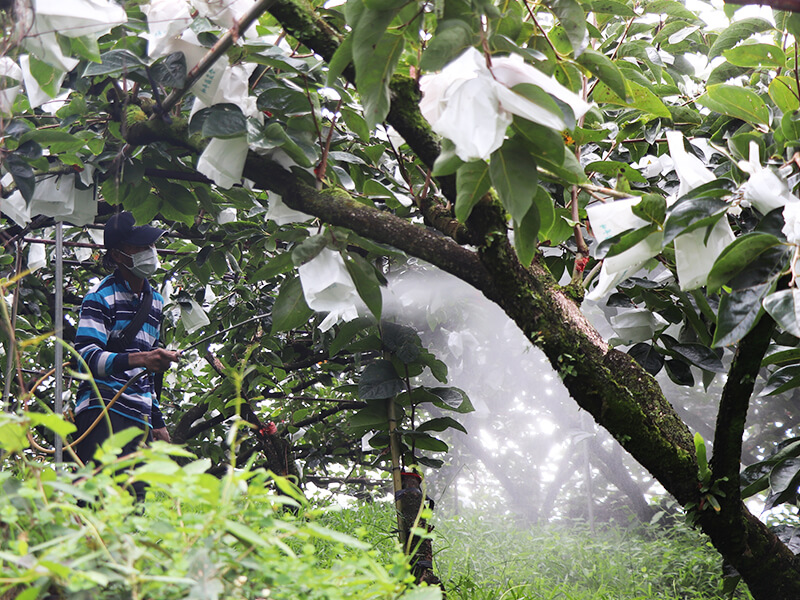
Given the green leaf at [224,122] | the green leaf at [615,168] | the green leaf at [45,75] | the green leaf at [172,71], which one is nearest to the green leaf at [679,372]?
the green leaf at [615,168]

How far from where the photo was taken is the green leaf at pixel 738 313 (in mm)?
715

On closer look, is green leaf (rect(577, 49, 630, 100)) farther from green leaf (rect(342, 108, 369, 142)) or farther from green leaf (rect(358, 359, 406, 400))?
green leaf (rect(358, 359, 406, 400))

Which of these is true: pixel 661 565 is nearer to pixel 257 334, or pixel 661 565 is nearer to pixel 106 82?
pixel 257 334

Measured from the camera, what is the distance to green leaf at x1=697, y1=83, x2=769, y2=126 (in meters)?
0.95

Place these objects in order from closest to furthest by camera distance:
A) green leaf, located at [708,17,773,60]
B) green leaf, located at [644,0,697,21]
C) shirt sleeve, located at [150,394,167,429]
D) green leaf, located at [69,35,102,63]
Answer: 1. green leaf, located at [69,35,102,63]
2. green leaf, located at [708,17,773,60]
3. green leaf, located at [644,0,697,21]
4. shirt sleeve, located at [150,394,167,429]

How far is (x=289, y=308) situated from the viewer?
1.26m

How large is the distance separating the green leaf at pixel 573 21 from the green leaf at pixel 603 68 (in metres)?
0.03

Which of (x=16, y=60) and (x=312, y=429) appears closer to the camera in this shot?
(x=16, y=60)

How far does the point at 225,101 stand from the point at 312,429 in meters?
2.05

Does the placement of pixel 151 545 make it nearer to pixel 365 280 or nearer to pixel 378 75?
pixel 378 75

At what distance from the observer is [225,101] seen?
1.13 m

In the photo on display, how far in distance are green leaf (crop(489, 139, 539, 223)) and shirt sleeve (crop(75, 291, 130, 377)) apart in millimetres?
1349

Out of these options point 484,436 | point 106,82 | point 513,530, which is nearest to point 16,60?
point 106,82

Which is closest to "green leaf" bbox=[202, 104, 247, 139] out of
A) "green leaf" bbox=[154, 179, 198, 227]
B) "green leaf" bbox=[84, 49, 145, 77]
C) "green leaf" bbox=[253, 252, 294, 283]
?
"green leaf" bbox=[84, 49, 145, 77]
